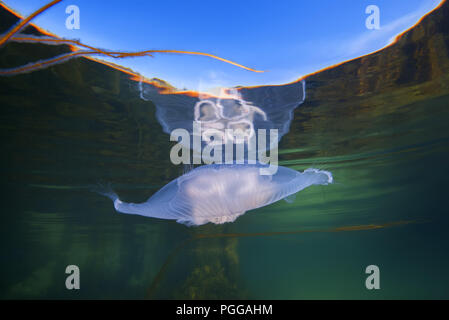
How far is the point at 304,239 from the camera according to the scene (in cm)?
3231

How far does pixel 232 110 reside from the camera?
5.86 m

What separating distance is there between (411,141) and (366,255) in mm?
37994

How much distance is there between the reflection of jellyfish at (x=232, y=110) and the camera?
523 centimetres

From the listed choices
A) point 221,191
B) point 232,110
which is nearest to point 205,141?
point 232,110

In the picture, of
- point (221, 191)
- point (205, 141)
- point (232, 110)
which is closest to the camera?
point (221, 191)

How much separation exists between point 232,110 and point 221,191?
7.97 feet

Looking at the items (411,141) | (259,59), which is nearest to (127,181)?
(259,59)

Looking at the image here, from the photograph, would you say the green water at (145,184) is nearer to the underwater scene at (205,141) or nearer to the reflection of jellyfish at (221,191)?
the underwater scene at (205,141)

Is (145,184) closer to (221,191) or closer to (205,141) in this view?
(205,141)

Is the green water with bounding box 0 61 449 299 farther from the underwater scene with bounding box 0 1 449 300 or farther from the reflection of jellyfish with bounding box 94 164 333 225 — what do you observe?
the reflection of jellyfish with bounding box 94 164 333 225

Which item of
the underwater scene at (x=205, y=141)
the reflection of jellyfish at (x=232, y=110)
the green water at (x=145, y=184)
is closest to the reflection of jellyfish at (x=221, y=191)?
the underwater scene at (x=205, y=141)

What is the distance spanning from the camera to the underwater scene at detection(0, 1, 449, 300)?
4258mm

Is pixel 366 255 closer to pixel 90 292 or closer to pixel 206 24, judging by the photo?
pixel 90 292

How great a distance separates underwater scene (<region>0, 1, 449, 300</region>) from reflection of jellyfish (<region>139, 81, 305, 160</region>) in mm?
42
